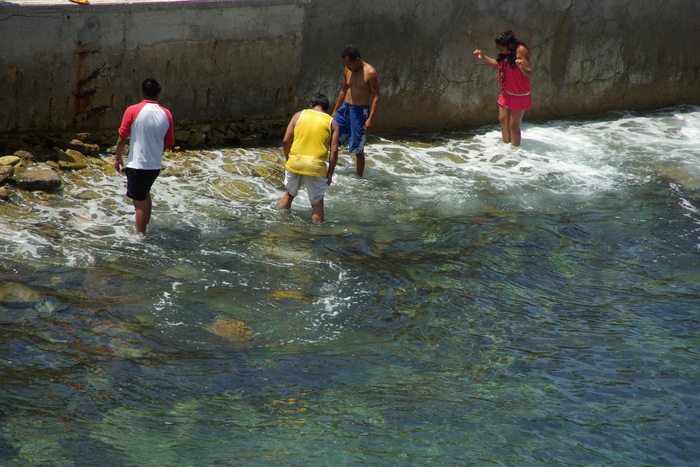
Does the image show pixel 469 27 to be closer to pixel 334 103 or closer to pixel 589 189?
pixel 334 103

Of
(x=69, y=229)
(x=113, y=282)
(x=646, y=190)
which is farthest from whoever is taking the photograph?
(x=646, y=190)

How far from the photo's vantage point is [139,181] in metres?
6.96

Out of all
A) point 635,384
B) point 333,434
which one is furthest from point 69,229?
point 635,384

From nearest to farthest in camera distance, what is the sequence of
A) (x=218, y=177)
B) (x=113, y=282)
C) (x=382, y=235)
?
(x=113, y=282) → (x=382, y=235) → (x=218, y=177)

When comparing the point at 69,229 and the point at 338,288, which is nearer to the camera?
the point at 338,288

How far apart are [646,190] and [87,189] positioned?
6.58 metres

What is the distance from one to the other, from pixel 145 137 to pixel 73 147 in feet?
7.37

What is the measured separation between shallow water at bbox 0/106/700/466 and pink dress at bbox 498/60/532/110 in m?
1.39

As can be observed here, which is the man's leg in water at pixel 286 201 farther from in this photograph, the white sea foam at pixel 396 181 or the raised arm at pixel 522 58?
the raised arm at pixel 522 58

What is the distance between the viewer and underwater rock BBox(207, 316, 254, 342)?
17.9 ft

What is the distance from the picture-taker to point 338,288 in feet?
21.0

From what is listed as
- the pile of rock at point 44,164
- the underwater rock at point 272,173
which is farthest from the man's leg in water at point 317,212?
the pile of rock at point 44,164

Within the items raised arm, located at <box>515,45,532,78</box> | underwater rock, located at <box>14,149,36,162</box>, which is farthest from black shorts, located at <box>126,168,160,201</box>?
raised arm, located at <box>515,45,532,78</box>

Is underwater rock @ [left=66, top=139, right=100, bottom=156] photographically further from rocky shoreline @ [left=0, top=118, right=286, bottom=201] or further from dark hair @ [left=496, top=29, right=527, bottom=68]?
dark hair @ [left=496, top=29, right=527, bottom=68]
